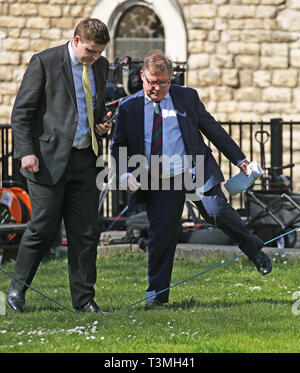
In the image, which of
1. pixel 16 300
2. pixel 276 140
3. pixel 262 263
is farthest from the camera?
pixel 276 140

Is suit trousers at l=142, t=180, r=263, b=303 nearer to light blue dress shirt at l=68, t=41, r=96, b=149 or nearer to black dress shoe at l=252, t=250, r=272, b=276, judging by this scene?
black dress shoe at l=252, t=250, r=272, b=276

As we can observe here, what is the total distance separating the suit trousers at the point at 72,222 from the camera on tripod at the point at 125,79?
4325 mm

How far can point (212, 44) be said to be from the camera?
46.2ft

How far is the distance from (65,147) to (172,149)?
713 millimetres

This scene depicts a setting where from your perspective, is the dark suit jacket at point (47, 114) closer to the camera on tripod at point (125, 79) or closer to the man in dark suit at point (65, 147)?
the man in dark suit at point (65, 147)

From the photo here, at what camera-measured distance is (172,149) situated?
588 cm

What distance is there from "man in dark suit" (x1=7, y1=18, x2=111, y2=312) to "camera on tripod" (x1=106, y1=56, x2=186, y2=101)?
4.24 meters

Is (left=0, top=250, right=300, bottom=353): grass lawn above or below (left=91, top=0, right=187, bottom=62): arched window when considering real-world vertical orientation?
below

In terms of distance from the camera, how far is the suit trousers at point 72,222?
5.73 m

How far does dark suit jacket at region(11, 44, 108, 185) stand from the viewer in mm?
5574

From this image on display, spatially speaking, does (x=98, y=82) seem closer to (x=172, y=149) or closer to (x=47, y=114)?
(x=47, y=114)

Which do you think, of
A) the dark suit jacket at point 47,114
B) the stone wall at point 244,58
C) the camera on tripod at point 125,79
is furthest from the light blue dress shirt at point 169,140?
the stone wall at point 244,58

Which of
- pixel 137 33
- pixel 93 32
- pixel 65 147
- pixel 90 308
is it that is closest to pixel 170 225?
pixel 90 308

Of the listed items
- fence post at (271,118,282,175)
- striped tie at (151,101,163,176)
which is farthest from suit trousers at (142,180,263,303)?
fence post at (271,118,282,175)
